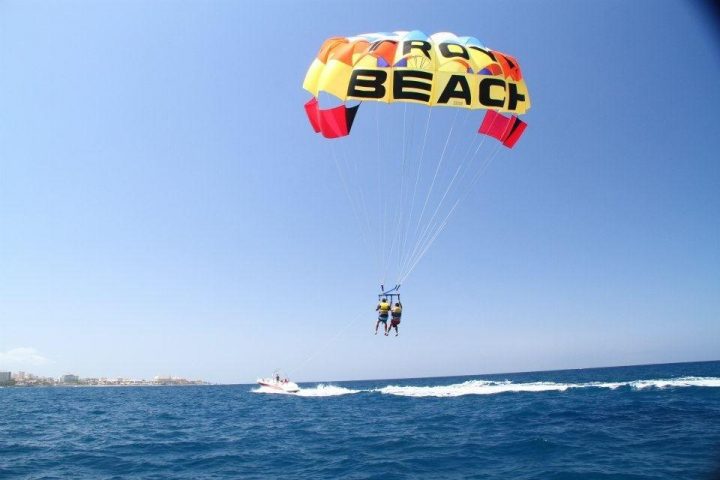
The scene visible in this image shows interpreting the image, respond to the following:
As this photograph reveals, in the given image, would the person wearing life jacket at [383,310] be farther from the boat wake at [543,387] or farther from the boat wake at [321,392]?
the boat wake at [321,392]

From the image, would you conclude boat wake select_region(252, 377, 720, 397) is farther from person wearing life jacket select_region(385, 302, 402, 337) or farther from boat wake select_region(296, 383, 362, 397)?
person wearing life jacket select_region(385, 302, 402, 337)

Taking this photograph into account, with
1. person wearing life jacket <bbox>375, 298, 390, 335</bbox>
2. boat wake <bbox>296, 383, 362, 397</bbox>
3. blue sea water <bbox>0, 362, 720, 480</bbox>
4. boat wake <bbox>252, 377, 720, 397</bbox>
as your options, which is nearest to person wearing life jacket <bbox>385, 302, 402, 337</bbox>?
person wearing life jacket <bbox>375, 298, 390, 335</bbox>

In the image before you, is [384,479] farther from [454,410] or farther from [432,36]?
[454,410]

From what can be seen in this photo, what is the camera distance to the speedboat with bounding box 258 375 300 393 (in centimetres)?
4869

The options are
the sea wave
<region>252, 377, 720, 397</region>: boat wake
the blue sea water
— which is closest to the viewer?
the blue sea water

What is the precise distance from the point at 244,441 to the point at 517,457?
31.4 feet

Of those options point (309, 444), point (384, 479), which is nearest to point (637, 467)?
point (384, 479)

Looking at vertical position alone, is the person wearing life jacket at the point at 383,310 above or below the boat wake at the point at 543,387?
above

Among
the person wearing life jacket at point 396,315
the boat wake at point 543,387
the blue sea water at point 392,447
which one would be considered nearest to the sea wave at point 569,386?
the boat wake at point 543,387

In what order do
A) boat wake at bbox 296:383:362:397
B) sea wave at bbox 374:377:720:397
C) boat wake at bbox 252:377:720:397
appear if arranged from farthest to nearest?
boat wake at bbox 296:383:362:397 < boat wake at bbox 252:377:720:397 < sea wave at bbox 374:377:720:397

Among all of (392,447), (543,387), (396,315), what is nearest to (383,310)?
(396,315)

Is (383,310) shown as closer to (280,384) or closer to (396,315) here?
(396,315)

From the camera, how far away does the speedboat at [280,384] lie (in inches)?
1917

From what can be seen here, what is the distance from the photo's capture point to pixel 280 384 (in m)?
49.5
